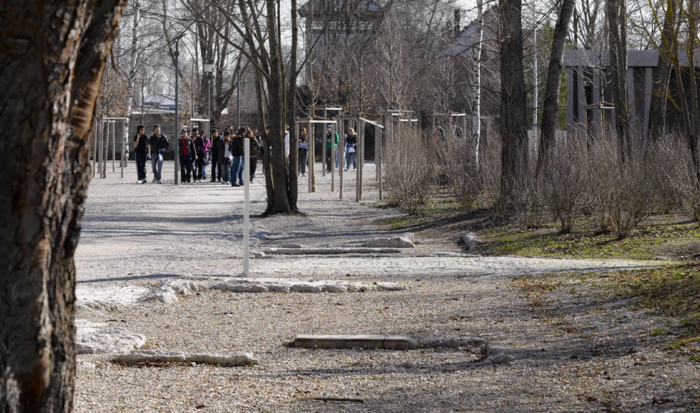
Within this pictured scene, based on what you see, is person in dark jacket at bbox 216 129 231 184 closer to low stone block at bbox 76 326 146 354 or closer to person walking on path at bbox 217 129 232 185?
person walking on path at bbox 217 129 232 185

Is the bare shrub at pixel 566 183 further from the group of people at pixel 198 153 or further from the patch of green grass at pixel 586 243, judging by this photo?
the group of people at pixel 198 153

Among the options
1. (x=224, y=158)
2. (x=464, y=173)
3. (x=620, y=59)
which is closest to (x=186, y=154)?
(x=224, y=158)

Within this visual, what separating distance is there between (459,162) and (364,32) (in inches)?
1124

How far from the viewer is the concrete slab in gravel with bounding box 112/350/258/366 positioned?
19.9ft

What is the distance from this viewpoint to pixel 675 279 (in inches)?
343

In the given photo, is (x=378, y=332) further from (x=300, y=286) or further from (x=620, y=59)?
(x=620, y=59)

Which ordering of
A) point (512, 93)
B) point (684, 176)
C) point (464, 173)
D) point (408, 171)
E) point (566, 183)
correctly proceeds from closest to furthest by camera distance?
point (684, 176) < point (566, 183) < point (512, 93) < point (464, 173) < point (408, 171)

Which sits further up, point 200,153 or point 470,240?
point 200,153

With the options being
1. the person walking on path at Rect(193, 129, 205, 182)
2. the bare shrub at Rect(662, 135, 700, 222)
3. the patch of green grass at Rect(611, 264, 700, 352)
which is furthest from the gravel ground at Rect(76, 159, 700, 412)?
the person walking on path at Rect(193, 129, 205, 182)

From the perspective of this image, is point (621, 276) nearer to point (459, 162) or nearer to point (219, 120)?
point (459, 162)

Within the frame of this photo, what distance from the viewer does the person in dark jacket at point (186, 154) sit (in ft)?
96.0

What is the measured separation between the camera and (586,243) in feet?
42.1

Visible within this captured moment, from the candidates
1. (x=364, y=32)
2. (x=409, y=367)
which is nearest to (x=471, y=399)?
(x=409, y=367)

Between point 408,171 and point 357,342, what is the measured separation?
516 inches
